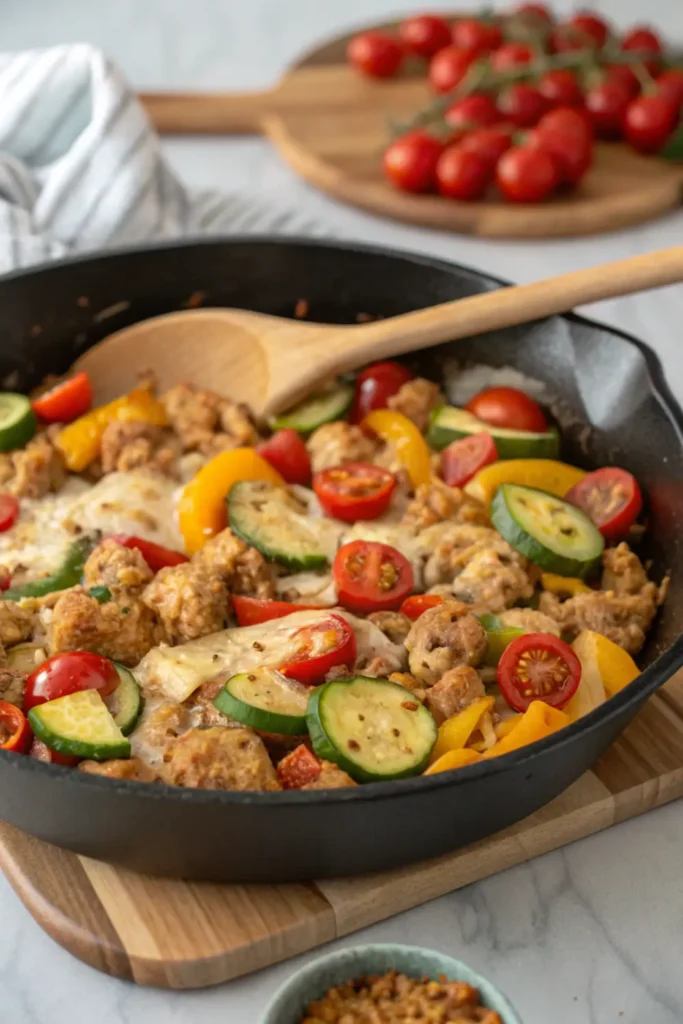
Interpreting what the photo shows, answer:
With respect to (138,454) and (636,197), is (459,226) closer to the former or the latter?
(636,197)

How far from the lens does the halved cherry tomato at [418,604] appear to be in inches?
113

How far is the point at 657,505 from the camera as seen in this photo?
3055 millimetres

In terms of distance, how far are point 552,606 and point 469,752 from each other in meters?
0.61

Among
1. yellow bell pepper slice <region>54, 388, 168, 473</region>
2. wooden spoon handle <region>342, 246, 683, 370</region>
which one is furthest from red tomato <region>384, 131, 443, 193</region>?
yellow bell pepper slice <region>54, 388, 168, 473</region>

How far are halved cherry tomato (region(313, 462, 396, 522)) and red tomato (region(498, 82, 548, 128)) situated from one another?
2.31 metres

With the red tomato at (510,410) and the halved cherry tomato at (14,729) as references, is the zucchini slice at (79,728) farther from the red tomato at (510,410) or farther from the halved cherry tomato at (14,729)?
the red tomato at (510,410)

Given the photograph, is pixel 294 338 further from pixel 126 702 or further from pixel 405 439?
pixel 126 702

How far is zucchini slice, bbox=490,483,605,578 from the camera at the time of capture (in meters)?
2.96

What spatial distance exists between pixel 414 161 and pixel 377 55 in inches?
37.2

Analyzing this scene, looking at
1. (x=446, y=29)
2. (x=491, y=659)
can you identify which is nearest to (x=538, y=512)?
(x=491, y=659)

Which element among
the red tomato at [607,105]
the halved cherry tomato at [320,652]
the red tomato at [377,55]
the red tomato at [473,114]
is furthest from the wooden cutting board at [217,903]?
the red tomato at [377,55]

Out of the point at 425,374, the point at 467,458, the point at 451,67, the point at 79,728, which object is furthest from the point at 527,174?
the point at 79,728

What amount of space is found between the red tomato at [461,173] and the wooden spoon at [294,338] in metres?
1.32

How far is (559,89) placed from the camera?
505 centimetres
